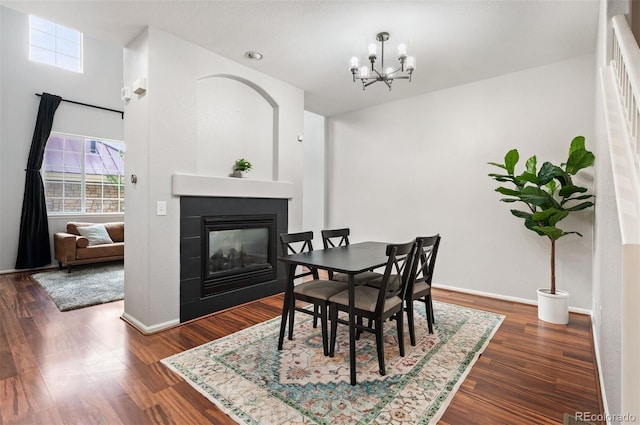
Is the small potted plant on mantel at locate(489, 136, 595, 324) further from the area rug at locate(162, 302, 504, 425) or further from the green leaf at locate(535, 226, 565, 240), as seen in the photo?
the area rug at locate(162, 302, 504, 425)

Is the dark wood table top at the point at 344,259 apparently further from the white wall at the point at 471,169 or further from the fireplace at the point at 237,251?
the white wall at the point at 471,169

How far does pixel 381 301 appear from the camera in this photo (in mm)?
2045

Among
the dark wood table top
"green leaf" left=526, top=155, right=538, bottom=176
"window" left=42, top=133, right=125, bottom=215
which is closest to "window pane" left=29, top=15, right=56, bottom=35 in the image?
"window" left=42, top=133, right=125, bottom=215

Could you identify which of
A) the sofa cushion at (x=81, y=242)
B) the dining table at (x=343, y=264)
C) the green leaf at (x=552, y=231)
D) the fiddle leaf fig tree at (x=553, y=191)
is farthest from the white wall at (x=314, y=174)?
the sofa cushion at (x=81, y=242)

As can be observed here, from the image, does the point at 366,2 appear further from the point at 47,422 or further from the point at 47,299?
the point at 47,299

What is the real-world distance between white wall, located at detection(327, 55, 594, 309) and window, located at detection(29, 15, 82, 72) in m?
5.10

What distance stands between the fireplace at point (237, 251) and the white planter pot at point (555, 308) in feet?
9.66

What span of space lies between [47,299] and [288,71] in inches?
155

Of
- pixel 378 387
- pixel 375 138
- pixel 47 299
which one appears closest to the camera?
pixel 378 387

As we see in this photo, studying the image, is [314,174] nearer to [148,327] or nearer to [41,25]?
[148,327]

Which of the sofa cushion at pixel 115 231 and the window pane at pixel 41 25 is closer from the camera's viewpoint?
the window pane at pixel 41 25

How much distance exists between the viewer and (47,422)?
1.60 m

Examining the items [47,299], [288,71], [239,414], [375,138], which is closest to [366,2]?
[288,71]

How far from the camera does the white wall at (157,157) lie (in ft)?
9.08
